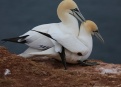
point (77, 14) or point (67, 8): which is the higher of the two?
point (67, 8)

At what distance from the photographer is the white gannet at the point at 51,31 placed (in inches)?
516

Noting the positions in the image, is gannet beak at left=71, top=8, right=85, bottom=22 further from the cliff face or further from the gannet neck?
the cliff face

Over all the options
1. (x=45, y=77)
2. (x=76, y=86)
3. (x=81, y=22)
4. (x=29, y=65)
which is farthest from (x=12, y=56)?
(x=81, y=22)

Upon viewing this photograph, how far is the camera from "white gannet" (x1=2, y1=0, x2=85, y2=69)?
13094 mm

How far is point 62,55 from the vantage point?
12.9 m

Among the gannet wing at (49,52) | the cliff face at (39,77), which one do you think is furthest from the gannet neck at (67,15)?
the cliff face at (39,77)

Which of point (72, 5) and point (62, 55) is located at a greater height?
point (72, 5)

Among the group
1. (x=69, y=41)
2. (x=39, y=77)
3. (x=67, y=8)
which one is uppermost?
(x=67, y=8)

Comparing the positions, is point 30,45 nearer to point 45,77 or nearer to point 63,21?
point 63,21

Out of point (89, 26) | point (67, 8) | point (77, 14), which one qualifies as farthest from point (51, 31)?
point (77, 14)

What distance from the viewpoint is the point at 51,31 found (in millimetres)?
13078

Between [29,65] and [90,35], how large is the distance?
132 inches

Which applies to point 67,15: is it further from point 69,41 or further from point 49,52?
point 49,52

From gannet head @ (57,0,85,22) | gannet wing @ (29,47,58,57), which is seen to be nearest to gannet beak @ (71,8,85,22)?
gannet head @ (57,0,85,22)
